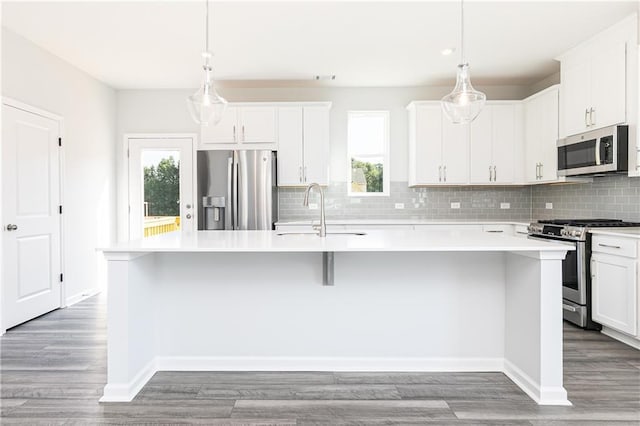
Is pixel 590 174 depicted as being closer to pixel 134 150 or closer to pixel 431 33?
pixel 431 33

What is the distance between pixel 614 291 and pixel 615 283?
65 mm

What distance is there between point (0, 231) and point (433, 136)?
4.39m

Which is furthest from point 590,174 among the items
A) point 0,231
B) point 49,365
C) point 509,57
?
point 0,231

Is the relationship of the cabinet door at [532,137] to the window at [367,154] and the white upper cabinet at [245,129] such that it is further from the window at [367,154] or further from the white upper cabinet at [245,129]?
the white upper cabinet at [245,129]

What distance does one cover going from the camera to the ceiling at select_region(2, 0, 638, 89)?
131 inches

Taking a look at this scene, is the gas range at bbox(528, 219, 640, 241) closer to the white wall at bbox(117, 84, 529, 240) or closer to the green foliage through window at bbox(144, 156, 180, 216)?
the white wall at bbox(117, 84, 529, 240)

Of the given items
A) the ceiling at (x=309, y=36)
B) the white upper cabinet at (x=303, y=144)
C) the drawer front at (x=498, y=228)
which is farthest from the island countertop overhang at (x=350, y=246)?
the white upper cabinet at (x=303, y=144)

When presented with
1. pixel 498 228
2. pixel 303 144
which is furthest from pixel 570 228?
pixel 303 144

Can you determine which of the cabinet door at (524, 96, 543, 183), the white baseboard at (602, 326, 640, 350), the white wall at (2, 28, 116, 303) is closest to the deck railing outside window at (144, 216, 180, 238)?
the white wall at (2, 28, 116, 303)

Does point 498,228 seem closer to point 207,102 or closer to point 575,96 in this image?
point 575,96

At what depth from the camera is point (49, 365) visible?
112 inches

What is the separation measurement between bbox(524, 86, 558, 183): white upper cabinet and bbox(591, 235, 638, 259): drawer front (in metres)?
1.17

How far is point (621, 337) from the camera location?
3332mm

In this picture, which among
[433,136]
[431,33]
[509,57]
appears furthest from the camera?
[433,136]
